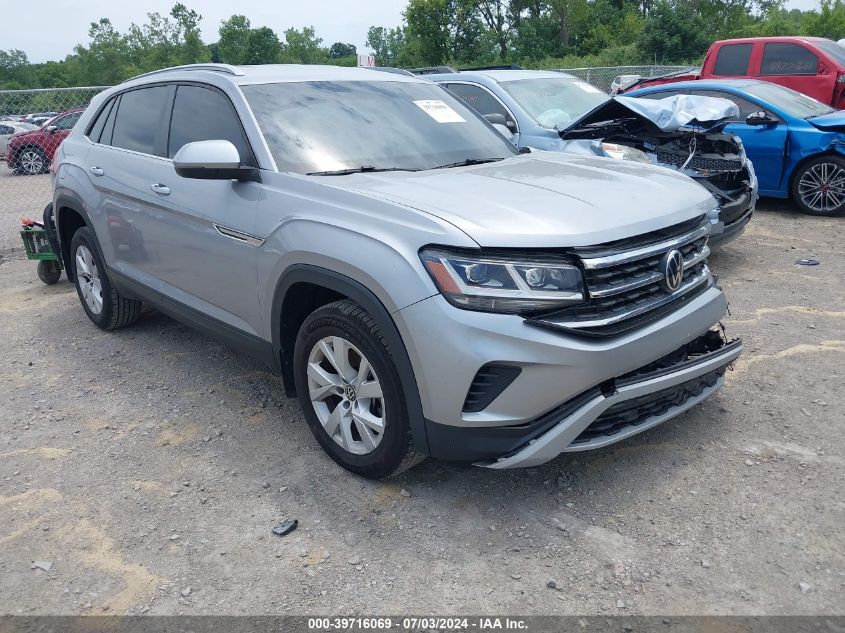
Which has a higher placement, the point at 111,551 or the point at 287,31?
the point at 287,31

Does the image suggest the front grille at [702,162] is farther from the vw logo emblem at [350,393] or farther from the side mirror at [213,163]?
the vw logo emblem at [350,393]

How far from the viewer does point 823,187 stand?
26.6ft

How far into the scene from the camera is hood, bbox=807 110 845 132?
308 inches

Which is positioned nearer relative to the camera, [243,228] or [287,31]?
[243,228]

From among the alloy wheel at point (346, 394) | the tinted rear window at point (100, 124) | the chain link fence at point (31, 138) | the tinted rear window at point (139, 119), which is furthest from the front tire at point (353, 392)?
the chain link fence at point (31, 138)

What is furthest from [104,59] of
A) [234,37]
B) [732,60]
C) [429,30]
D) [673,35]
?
[732,60]

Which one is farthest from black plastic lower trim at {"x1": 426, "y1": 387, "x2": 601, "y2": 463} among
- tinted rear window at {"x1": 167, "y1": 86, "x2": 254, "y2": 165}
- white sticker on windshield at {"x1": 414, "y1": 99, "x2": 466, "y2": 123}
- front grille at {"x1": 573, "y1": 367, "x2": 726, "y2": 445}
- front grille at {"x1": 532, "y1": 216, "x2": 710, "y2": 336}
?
white sticker on windshield at {"x1": 414, "y1": 99, "x2": 466, "y2": 123}

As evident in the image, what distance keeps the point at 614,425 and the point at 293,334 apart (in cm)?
156

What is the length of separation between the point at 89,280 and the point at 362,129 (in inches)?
113

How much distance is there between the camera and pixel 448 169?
3.68 m

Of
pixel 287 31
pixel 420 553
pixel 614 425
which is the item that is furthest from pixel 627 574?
pixel 287 31

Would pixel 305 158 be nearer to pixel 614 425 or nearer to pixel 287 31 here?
pixel 614 425

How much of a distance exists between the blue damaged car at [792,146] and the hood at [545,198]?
514 cm

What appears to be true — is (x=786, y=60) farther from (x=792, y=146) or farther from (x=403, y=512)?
(x=403, y=512)
